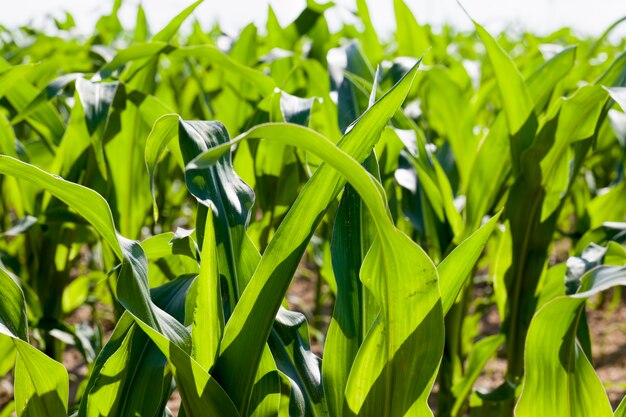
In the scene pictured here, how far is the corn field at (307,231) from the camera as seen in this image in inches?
28.1

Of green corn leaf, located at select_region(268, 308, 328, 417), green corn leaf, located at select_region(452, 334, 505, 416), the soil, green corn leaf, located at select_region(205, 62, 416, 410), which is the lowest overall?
the soil

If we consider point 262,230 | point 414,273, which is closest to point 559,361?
point 414,273

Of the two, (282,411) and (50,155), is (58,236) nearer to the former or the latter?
(50,155)

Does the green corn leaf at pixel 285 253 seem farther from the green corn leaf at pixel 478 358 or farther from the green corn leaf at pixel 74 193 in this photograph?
the green corn leaf at pixel 478 358

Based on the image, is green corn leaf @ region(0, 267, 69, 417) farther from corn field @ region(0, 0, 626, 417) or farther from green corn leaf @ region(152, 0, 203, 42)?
green corn leaf @ region(152, 0, 203, 42)

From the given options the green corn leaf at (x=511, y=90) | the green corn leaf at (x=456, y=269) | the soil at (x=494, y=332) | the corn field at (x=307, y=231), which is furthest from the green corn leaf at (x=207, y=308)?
the soil at (x=494, y=332)

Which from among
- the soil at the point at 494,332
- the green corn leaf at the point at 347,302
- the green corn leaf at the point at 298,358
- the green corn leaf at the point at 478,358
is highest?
the green corn leaf at the point at 347,302

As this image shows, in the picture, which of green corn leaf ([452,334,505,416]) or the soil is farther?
the soil

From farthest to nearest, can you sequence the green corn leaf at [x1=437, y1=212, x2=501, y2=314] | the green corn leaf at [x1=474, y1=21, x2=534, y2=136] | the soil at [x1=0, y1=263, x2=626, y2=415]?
1. the soil at [x1=0, y1=263, x2=626, y2=415]
2. the green corn leaf at [x1=474, y1=21, x2=534, y2=136]
3. the green corn leaf at [x1=437, y1=212, x2=501, y2=314]

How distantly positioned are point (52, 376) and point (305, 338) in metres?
0.25

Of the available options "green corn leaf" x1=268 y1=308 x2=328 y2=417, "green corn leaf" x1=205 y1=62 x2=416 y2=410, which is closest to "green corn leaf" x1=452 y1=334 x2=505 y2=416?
"green corn leaf" x1=268 y1=308 x2=328 y2=417

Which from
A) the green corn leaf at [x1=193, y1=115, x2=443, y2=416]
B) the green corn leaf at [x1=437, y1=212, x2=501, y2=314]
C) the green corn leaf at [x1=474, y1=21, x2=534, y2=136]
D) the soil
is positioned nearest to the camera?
the green corn leaf at [x1=193, y1=115, x2=443, y2=416]

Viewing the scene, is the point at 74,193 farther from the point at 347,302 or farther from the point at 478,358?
the point at 478,358

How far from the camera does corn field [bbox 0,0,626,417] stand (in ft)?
2.34
